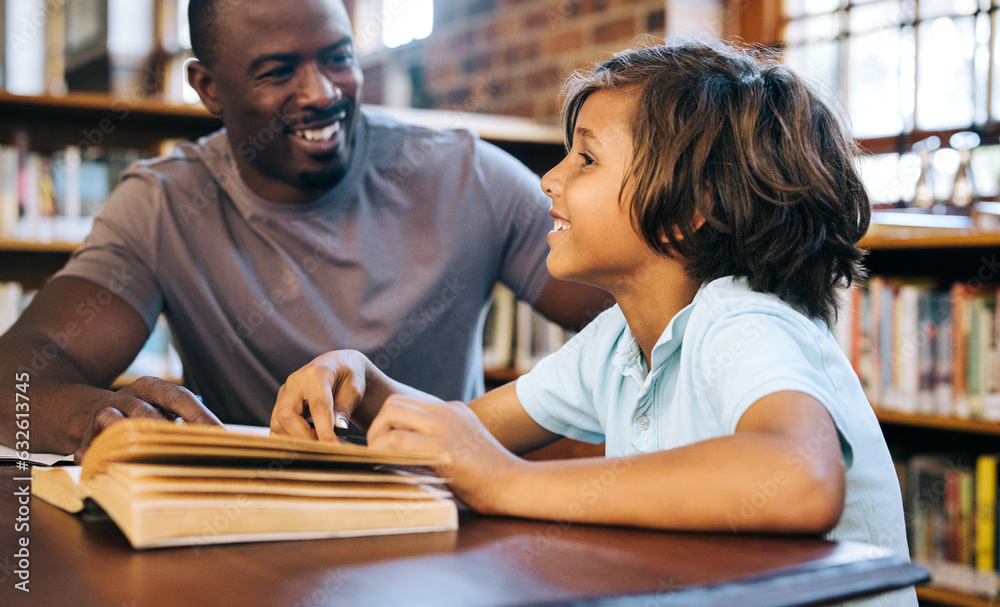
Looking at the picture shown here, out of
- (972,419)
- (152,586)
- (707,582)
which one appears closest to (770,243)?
Answer: (707,582)

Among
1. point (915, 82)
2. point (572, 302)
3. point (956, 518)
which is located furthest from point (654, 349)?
point (915, 82)

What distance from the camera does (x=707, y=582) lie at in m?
0.48

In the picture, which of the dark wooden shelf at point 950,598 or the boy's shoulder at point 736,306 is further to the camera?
the dark wooden shelf at point 950,598

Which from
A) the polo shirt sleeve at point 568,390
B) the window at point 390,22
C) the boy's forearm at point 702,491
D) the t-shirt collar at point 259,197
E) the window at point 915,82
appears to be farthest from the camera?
the window at point 390,22

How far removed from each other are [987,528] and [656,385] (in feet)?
4.92

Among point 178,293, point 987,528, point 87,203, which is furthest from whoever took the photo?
point 87,203

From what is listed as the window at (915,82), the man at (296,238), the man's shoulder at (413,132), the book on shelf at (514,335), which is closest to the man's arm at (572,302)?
the man at (296,238)

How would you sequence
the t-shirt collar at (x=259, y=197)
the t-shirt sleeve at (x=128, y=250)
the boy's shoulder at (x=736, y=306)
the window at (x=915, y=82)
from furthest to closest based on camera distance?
the window at (x=915, y=82) < the t-shirt collar at (x=259, y=197) < the t-shirt sleeve at (x=128, y=250) < the boy's shoulder at (x=736, y=306)

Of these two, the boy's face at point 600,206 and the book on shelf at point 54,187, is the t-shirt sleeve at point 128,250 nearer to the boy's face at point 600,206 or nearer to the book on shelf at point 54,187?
the boy's face at point 600,206

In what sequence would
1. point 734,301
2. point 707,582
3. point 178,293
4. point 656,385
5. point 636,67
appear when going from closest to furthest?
point 707,582, point 734,301, point 656,385, point 636,67, point 178,293

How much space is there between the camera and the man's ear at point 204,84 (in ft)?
5.03

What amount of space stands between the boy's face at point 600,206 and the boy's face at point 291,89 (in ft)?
1.92

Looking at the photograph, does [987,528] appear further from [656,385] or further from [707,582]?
[707,582]

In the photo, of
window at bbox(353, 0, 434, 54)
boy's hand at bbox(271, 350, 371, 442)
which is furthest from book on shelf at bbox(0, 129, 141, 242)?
boy's hand at bbox(271, 350, 371, 442)
